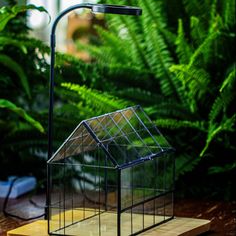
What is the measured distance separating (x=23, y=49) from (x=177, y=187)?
81 centimetres

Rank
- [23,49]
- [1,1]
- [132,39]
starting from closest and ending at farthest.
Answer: [23,49]
[132,39]
[1,1]

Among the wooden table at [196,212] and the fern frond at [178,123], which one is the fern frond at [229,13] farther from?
the wooden table at [196,212]

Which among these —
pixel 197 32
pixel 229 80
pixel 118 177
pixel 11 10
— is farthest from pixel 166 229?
pixel 197 32

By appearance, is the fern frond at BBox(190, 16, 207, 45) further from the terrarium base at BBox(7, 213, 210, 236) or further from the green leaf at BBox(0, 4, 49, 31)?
the terrarium base at BBox(7, 213, 210, 236)

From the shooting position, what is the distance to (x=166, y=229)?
2.29 meters

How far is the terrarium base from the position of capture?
2.21 meters

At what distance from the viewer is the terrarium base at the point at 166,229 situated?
221 centimetres

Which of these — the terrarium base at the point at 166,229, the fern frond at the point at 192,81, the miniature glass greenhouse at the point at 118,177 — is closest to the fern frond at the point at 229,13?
the fern frond at the point at 192,81

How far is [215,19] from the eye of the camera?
10.1ft

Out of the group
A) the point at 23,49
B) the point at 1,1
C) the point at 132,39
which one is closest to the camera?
the point at 23,49

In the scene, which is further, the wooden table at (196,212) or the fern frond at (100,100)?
the fern frond at (100,100)

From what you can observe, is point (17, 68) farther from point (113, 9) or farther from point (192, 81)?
point (113, 9)

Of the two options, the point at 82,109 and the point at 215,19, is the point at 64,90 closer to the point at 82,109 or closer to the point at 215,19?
the point at 82,109

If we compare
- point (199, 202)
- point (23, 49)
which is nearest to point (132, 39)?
point (23, 49)
